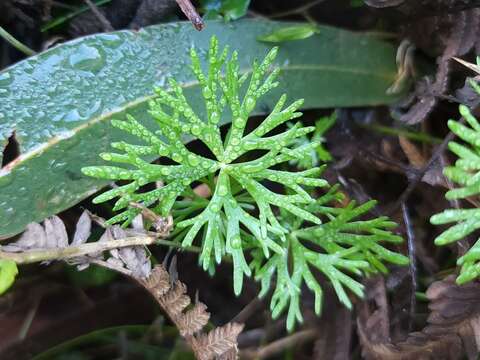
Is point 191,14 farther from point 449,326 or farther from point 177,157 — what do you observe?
point 449,326

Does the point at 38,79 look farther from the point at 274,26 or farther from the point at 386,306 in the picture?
the point at 386,306

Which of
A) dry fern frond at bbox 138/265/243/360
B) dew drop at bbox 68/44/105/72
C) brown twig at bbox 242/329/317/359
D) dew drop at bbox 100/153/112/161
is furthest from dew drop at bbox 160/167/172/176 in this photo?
brown twig at bbox 242/329/317/359

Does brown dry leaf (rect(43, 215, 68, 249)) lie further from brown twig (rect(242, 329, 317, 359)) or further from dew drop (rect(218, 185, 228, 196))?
brown twig (rect(242, 329, 317, 359))

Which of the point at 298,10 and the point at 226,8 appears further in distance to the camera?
the point at 298,10

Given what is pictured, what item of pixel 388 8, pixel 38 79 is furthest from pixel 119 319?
pixel 388 8

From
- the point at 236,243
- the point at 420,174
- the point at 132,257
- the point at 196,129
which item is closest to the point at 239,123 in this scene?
the point at 196,129
